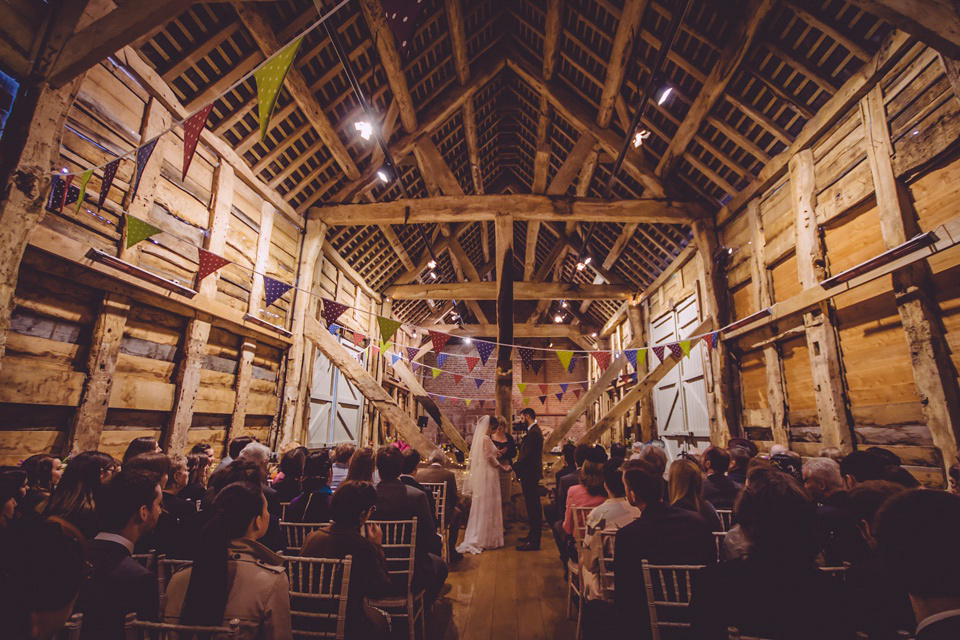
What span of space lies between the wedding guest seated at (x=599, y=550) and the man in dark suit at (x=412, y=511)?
949 millimetres

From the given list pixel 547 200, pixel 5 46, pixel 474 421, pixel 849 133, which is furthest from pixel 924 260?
pixel 474 421

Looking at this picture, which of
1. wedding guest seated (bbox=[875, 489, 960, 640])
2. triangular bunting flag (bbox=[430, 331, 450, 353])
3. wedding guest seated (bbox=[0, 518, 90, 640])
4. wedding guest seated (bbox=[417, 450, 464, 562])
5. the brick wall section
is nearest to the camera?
wedding guest seated (bbox=[0, 518, 90, 640])

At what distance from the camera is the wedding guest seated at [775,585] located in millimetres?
1301

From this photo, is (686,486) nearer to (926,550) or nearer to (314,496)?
(926,550)

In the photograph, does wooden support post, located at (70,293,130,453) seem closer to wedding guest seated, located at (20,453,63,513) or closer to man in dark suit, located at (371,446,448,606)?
wedding guest seated, located at (20,453,63,513)

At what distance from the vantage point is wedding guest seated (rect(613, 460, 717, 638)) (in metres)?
1.79

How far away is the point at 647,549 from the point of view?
1.85m

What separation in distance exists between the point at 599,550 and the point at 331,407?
296 inches

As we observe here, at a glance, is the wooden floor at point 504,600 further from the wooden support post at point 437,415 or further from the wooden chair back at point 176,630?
the wooden support post at point 437,415

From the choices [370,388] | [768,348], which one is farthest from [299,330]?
[768,348]

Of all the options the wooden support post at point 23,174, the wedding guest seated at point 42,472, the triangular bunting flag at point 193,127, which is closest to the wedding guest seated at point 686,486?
the wedding guest seated at point 42,472

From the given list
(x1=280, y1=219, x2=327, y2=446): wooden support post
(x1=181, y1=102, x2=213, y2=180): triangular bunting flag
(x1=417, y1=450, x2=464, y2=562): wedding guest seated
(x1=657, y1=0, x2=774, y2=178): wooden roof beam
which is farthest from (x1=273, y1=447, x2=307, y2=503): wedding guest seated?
(x1=657, y1=0, x2=774, y2=178): wooden roof beam

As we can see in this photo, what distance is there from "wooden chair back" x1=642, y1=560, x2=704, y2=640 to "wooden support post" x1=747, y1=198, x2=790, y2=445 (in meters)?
4.27

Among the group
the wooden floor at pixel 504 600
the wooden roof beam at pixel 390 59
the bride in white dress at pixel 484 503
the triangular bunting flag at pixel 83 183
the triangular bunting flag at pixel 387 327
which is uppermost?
the wooden roof beam at pixel 390 59
